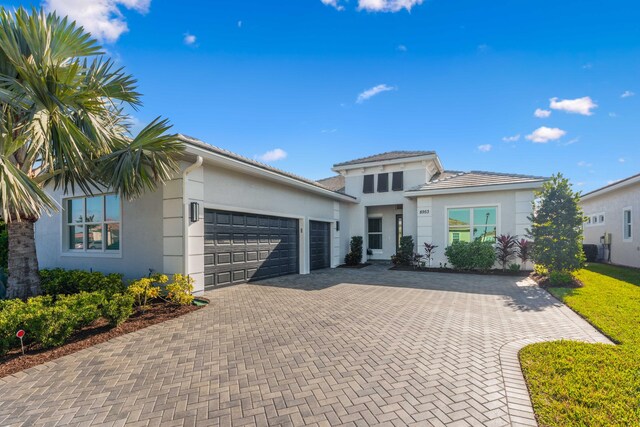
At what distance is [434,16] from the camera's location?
9.38m

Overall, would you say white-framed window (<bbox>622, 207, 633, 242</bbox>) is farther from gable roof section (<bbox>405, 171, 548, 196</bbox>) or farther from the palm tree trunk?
the palm tree trunk

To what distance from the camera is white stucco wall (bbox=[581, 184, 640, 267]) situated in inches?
506

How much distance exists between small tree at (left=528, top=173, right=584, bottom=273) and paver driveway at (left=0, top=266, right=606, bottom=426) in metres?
3.81

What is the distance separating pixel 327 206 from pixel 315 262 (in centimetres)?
275

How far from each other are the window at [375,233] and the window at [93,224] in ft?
41.2

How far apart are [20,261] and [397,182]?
14329 millimetres

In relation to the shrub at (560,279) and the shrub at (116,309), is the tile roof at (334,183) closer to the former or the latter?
the shrub at (560,279)

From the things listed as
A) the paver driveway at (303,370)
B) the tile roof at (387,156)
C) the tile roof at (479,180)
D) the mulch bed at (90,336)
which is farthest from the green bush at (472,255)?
the mulch bed at (90,336)

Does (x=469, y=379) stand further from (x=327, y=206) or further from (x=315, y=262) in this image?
(x=327, y=206)

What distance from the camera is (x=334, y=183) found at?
19297 millimetres

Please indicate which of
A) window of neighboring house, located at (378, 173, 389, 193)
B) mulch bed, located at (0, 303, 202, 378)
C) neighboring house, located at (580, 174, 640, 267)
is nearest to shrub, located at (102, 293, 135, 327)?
mulch bed, located at (0, 303, 202, 378)

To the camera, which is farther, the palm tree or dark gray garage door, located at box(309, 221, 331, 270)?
dark gray garage door, located at box(309, 221, 331, 270)

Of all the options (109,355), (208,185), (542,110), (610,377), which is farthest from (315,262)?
(542,110)

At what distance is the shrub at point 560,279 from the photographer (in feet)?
29.9
